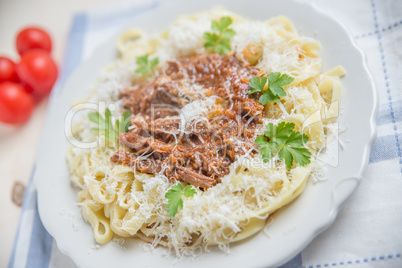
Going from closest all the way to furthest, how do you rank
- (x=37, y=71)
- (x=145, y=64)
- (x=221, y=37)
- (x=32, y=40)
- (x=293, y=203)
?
(x=293, y=203) → (x=221, y=37) → (x=145, y=64) → (x=37, y=71) → (x=32, y=40)

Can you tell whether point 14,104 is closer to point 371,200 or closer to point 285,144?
point 285,144

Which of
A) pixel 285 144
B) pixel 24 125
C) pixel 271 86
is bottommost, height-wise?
pixel 24 125

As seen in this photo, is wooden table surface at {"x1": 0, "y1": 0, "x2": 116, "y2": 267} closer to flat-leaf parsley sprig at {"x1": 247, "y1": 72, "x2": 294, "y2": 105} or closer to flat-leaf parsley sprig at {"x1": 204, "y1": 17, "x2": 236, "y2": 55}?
flat-leaf parsley sprig at {"x1": 204, "y1": 17, "x2": 236, "y2": 55}

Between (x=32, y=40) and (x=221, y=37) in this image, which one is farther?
(x=32, y=40)

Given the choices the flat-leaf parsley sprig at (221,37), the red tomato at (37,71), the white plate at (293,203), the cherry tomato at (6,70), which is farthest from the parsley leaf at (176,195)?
the cherry tomato at (6,70)

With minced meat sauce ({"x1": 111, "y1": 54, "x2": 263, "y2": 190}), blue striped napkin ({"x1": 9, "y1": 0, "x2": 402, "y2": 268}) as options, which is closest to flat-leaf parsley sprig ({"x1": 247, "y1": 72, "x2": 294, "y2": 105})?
minced meat sauce ({"x1": 111, "y1": 54, "x2": 263, "y2": 190})

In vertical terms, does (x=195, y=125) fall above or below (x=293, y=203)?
above

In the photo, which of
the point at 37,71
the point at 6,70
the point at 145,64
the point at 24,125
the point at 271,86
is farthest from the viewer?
the point at 6,70

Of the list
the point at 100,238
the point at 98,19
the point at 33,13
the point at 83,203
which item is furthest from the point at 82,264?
the point at 33,13

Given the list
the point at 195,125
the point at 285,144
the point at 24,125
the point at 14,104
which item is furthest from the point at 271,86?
the point at 24,125
